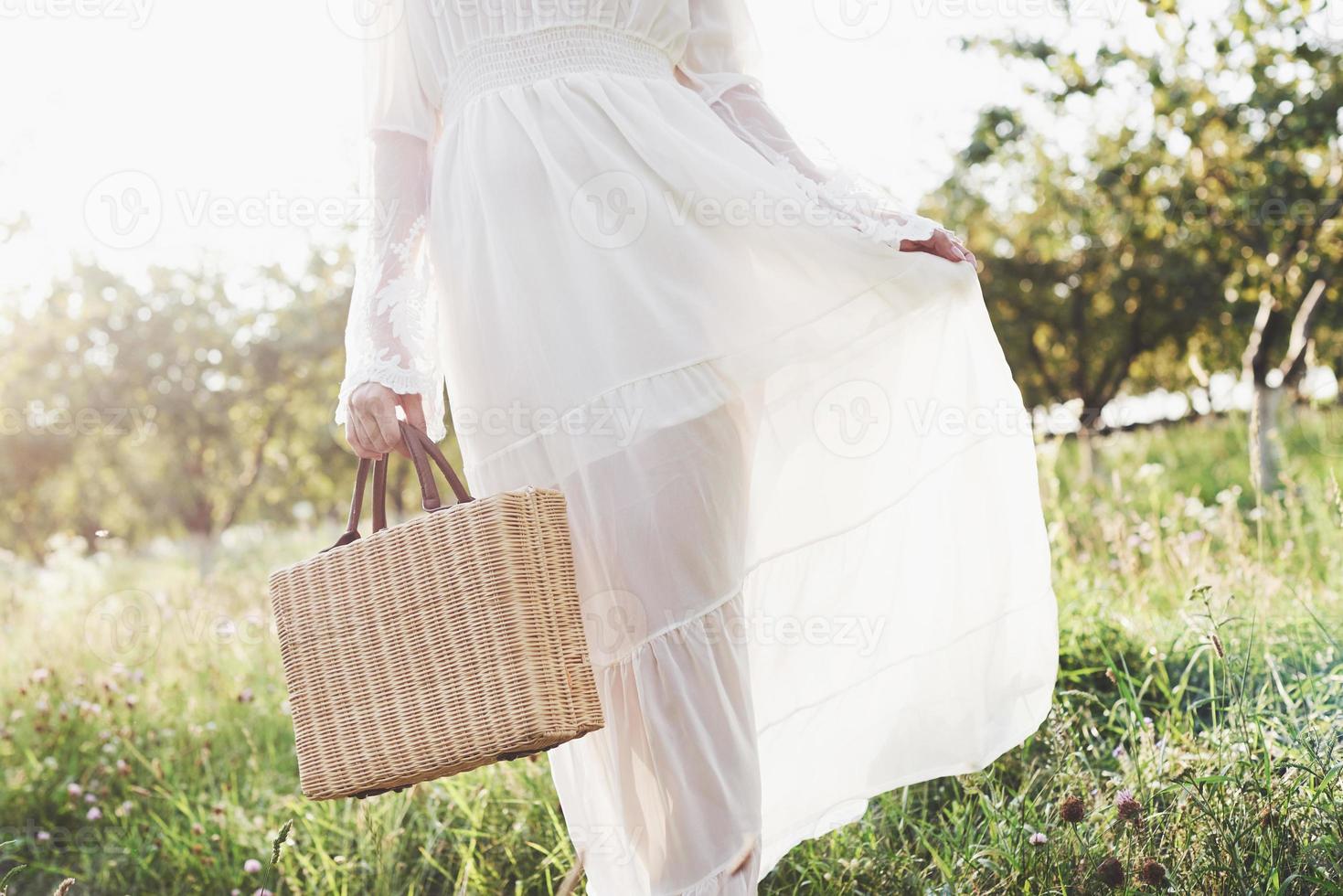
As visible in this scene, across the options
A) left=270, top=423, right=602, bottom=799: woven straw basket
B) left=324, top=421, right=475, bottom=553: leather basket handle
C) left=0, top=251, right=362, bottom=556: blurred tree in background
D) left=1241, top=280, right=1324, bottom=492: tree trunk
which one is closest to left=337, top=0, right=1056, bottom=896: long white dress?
left=324, top=421, right=475, bottom=553: leather basket handle

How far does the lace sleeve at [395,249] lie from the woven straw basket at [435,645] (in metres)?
0.25

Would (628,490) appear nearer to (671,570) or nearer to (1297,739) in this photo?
(671,570)

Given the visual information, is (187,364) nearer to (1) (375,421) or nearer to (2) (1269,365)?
(2) (1269,365)

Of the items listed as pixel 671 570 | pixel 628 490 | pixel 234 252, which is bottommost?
pixel 671 570

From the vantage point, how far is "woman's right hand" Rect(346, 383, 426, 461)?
186 centimetres

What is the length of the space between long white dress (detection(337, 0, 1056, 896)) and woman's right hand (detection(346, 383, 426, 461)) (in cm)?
4

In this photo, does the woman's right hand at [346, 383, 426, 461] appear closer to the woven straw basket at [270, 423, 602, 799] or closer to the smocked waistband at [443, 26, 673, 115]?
the woven straw basket at [270, 423, 602, 799]

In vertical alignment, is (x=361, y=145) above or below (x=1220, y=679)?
above

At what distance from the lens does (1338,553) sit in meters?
3.50

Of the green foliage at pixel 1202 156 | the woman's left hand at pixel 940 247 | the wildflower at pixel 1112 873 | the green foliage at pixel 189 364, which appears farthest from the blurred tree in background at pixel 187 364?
the wildflower at pixel 1112 873

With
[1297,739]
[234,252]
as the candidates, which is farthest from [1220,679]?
[234,252]

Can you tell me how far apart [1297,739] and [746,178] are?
5.44 ft

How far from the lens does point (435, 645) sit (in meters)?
1.65

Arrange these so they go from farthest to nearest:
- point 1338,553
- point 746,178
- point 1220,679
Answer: point 1338,553 → point 1220,679 → point 746,178
